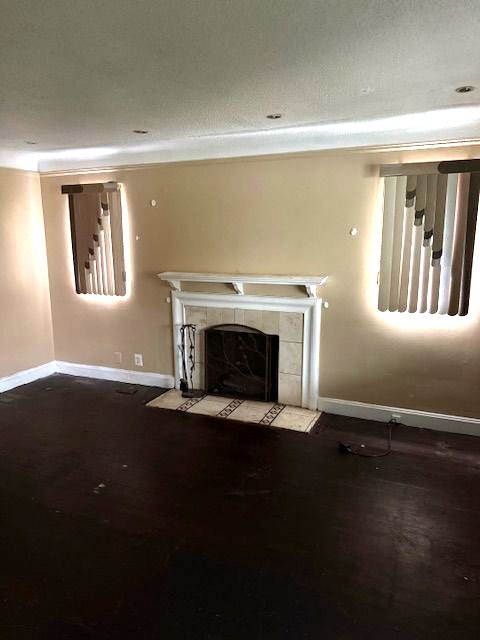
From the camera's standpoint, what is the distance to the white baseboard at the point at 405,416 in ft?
12.3

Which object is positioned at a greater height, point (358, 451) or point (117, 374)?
point (117, 374)

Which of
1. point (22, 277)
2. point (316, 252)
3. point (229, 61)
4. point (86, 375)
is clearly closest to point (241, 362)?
point (316, 252)

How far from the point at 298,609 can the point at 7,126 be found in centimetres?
380

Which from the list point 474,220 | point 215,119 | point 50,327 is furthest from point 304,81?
point 50,327

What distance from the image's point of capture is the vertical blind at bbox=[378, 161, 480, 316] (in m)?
3.40

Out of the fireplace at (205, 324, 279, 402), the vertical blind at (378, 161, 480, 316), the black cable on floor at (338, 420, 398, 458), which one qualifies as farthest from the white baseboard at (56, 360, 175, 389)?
the vertical blind at (378, 161, 480, 316)

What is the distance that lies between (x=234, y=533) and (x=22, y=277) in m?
3.84

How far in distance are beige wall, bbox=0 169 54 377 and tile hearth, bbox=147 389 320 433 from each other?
5.77 feet

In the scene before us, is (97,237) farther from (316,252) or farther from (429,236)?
(429,236)

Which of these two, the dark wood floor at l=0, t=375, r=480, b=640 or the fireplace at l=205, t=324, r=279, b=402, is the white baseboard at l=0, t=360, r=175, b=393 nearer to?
the fireplace at l=205, t=324, r=279, b=402

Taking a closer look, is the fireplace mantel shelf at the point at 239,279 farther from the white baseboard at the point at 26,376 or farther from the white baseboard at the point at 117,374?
the white baseboard at the point at 26,376

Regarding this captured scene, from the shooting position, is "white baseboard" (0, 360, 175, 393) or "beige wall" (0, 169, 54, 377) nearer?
"beige wall" (0, 169, 54, 377)

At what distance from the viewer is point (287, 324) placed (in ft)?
13.8

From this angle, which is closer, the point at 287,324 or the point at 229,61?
the point at 229,61
